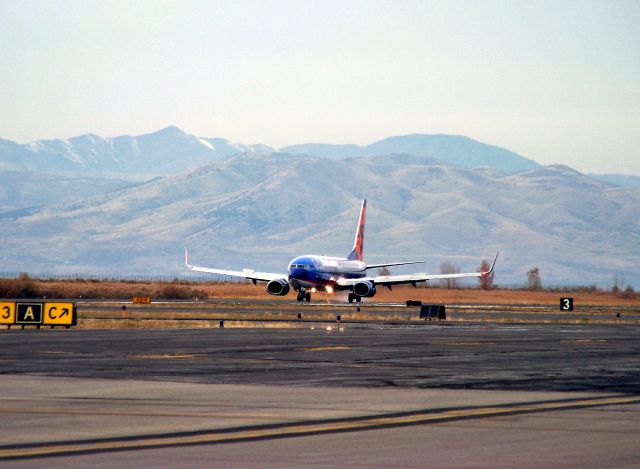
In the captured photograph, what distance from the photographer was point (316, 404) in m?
24.5

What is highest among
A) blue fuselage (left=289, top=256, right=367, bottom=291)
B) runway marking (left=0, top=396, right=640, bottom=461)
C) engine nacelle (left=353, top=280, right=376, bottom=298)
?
blue fuselage (left=289, top=256, right=367, bottom=291)

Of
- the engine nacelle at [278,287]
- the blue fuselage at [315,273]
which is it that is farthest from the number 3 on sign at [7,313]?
the engine nacelle at [278,287]

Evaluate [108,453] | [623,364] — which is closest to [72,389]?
[108,453]

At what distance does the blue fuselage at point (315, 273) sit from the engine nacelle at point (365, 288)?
1.80 m

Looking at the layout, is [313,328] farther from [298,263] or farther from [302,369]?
[298,263]

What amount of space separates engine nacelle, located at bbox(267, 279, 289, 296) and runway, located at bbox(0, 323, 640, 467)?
224ft

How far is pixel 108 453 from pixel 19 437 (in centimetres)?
215

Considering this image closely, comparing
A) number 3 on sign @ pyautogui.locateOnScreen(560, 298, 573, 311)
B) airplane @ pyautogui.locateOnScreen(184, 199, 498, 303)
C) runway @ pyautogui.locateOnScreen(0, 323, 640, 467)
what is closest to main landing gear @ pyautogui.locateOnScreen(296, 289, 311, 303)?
airplane @ pyautogui.locateOnScreen(184, 199, 498, 303)

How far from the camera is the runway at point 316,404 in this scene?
18250 mm

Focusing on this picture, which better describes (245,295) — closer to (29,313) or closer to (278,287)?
(278,287)

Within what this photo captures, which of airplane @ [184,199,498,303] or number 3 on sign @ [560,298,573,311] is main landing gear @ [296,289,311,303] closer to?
airplane @ [184,199,498,303]

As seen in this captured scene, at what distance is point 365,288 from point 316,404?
286 feet

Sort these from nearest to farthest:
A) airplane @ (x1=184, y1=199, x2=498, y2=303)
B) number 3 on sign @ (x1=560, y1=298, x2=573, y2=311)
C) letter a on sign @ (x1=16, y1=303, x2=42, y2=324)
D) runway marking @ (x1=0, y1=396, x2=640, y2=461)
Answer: runway marking @ (x1=0, y1=396, x2=640, y2=461) < letter a on sign @ (x1=16, y1=303, x2=42, y2=324) < number 3 on sign @ (x1=560, y1=298, x2=573, y2=311) < airplane @ (x1=184, y1=199, x2=498, y2=303)

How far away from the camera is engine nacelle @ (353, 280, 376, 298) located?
111 metres
